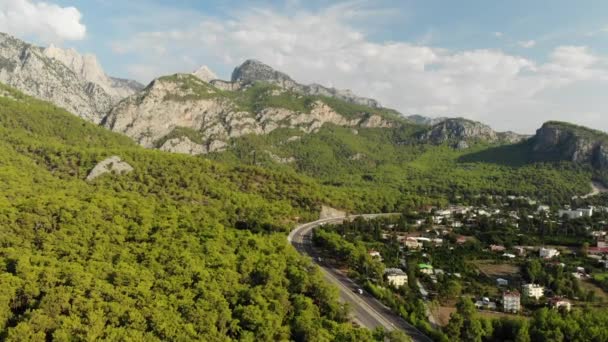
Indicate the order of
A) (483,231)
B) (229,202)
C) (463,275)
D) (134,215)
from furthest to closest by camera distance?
1. (483,231)
2. (229,202)
3. (463,275)
4. (134,215)

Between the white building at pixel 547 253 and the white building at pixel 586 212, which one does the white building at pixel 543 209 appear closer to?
the white building at pixel 586 212

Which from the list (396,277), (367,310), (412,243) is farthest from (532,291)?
(367,310)

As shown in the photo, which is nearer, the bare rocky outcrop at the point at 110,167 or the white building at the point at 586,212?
the bare rocky outcrop at the point at 110,167

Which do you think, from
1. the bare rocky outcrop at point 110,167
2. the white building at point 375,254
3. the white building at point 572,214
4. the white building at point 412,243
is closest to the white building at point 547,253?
the white building at point 412,243

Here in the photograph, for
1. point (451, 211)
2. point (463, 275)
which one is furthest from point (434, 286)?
point (451, 211)

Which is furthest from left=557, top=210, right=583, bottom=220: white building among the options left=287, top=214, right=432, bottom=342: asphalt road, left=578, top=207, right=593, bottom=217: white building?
left=287, top=214, right=432, bottom=342: asphalt road

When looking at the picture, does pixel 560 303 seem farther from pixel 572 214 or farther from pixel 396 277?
pixel 572 214

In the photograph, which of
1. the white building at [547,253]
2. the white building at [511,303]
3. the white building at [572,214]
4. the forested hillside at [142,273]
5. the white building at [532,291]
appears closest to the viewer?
the forested hillside at [142,273]

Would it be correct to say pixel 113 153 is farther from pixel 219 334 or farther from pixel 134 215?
pixel 219 334

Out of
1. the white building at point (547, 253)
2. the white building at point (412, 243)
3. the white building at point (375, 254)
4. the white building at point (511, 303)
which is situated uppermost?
the white building at point (547, 253)
